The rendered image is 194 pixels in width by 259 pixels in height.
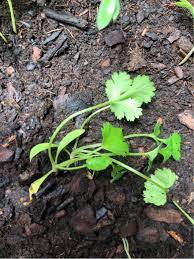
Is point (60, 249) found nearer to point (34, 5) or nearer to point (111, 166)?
point (111, 166)

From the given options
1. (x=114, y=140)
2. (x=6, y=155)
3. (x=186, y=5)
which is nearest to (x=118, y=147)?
(x=114, y=140)

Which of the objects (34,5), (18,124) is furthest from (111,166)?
(34,5)

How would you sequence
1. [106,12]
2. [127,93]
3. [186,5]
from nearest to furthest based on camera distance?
[106,12]
[127,93]
[186,5]

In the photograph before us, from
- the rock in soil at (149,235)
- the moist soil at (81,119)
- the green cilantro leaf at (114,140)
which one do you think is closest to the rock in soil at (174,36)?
the moist soil at (81,119)

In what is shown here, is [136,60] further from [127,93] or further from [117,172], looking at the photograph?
[117,172]

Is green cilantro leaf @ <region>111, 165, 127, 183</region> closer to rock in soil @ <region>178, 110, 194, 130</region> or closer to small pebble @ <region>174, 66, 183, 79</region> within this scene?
rock in soil @ <region>178, 110, 194, 130</region>

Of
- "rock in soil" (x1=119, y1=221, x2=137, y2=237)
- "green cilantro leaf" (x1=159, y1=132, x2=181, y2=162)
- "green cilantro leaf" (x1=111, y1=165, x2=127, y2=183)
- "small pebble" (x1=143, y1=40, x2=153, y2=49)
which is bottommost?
"rock in soil" (x1=119, y1=221, x2=137, y2=237)

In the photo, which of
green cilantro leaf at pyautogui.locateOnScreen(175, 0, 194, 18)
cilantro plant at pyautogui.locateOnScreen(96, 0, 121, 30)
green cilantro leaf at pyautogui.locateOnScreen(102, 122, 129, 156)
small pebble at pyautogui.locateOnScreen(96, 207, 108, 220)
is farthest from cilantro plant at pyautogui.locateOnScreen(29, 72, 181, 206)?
green cilantro leaf at pyautogui.locateOnScreen(175, 0, 194, 18)

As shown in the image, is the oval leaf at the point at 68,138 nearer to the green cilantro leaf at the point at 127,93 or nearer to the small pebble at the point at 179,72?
the green cilantro leaf at the point at 127,93
